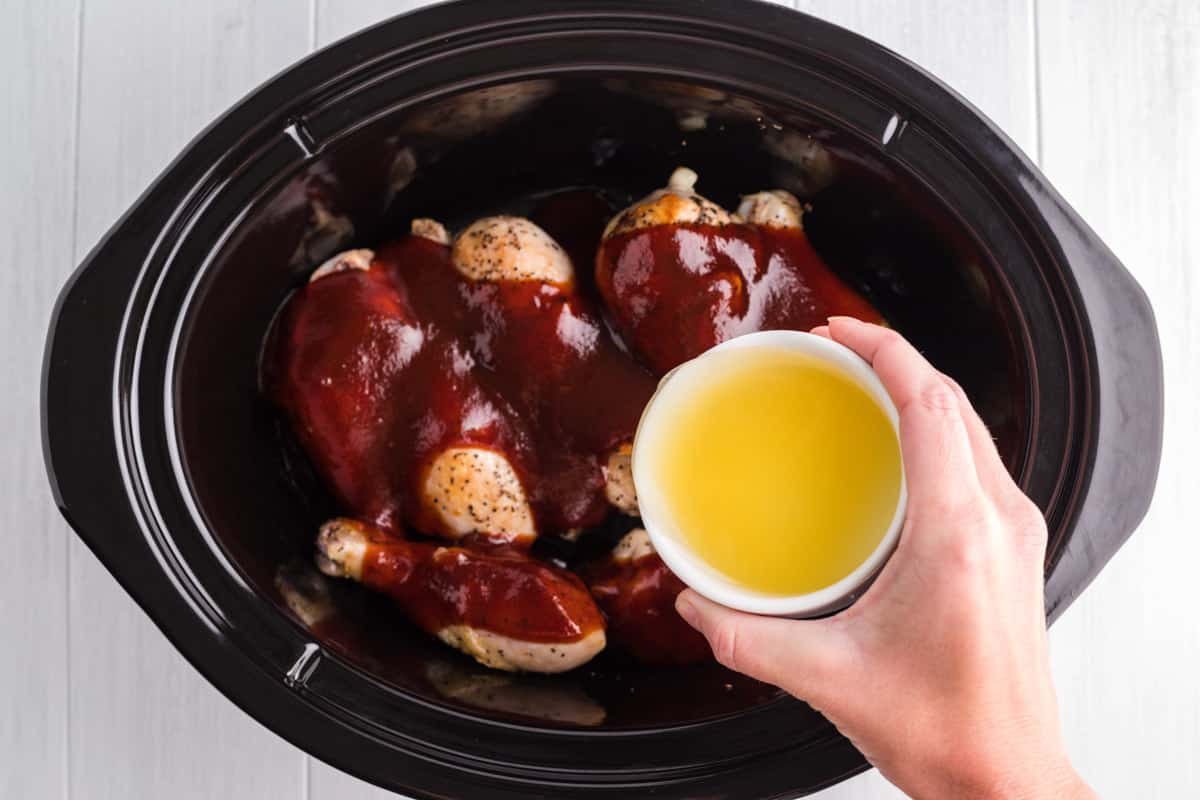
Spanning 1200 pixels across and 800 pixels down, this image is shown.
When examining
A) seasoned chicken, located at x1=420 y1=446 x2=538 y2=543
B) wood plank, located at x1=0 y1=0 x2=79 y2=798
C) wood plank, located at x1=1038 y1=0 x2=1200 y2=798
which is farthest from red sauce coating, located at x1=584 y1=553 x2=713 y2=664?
wood plank, located at x1=0 y1=0 x2=79 y2=798

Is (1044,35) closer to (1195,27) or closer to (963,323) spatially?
(1195,27)

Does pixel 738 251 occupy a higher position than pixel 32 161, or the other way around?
pixel 32 161

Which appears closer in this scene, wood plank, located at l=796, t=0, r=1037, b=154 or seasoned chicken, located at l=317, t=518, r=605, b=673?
seasoned chicken, located at l=317, t=518, r=605, b=673

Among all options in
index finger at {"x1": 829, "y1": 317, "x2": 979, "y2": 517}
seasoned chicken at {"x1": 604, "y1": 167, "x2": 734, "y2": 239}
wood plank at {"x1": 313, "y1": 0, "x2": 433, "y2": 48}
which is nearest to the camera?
index finger at {"x1": 829, "y1": 317, "x2": 979, "y2": 517}

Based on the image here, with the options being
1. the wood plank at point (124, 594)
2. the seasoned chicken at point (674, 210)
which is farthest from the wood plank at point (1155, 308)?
the wood plank at point (124, 594)

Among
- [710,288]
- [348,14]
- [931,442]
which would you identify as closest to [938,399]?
[931,442]

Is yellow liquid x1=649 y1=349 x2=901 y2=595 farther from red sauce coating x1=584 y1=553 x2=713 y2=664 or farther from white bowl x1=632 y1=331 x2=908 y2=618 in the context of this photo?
red sauce coating x1=584 y1=553 x2=713 y2=664

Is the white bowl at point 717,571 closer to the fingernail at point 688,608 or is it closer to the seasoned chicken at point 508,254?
the fingernail at point 688,608

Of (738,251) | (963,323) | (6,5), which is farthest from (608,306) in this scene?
(6,5)
